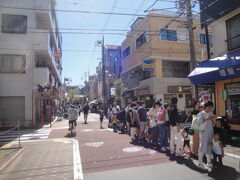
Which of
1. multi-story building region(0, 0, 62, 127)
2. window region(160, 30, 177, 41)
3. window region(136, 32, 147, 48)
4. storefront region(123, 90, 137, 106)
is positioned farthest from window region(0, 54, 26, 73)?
window region(160, 30, 177, 41)

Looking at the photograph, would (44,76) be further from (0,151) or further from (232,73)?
(232,73)

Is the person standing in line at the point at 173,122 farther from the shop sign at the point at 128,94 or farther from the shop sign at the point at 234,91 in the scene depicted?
the shop sign at the point at 128,94

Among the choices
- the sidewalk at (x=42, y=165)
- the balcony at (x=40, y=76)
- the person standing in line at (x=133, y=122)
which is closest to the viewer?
Result: the sidewalk at (x=42, y=165)

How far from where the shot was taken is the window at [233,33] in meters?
10.9

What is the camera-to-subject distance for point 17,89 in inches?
711

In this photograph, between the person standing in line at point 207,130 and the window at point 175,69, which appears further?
the window at point 175,69

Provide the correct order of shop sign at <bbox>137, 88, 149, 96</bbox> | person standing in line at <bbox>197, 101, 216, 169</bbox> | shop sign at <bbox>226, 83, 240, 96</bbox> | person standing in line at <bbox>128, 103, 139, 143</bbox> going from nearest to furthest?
person standing in line at <bbox>197, 101, 216, 169</bbox> < person standing in line at <bbox>128, 103, 139, 143</bbox> < shop sign at <bbox>226, 83, 240, 96</bbox> < shop sign at <bbox>137, 88, 149, 96</bbox>

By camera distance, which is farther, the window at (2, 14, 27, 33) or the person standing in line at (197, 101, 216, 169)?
the window at (2, 14, 27, 33)

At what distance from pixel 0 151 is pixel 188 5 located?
500 inches

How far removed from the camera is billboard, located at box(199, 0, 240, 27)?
10.8 metres

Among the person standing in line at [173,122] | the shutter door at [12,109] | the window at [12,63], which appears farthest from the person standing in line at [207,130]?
the window at [12,63]

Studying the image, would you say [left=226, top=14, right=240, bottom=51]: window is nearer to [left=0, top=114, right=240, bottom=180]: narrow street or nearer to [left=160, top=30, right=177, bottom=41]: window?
[left=0, top=114, right=240, bottom=180]: narrow street

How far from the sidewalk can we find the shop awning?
7504 mm

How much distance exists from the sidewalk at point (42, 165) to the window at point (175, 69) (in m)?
15.9
